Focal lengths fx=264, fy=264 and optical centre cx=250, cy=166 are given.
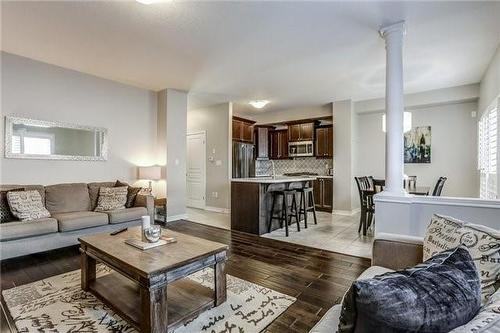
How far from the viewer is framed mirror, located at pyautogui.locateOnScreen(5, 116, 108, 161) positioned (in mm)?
3736

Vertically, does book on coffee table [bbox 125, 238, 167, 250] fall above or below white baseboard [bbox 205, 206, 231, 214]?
above

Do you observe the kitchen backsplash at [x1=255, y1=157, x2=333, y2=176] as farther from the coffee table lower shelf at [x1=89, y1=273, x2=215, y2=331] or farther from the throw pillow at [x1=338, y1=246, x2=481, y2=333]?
the throw pillow at [x1=338, y1=246, x2=481, y2=333]

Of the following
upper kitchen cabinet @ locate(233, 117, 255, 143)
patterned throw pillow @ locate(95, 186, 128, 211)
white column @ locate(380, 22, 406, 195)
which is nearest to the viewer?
white column @ locate(380, 22, 406, 195)

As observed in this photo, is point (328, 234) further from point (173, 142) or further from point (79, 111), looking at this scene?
point (79, 111)

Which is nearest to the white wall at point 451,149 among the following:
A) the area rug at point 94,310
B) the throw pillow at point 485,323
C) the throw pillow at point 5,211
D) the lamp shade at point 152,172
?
the area rug at point 94,310

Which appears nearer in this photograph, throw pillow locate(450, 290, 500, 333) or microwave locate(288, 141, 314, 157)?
throw pillow locate(450, 290, 500, 333)

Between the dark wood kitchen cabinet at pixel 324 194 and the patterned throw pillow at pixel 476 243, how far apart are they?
16.4 feet

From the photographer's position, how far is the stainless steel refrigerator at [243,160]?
21.6ft

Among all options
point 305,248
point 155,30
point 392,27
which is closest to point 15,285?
point 155,30

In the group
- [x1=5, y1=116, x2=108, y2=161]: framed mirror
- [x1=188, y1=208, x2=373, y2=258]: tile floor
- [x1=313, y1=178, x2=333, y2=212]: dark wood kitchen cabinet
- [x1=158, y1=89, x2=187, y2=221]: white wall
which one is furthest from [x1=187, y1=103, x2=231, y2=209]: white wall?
[x1=5, y1=116, x2=108, y2=161]: framed mirror

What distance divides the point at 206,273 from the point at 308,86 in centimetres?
392

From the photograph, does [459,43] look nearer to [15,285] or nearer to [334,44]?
[334,44]

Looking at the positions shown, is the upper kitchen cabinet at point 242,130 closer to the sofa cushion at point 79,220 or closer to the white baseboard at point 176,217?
the white baseboard at point 176,217

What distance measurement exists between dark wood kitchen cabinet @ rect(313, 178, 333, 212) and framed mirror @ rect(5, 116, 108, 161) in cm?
474
